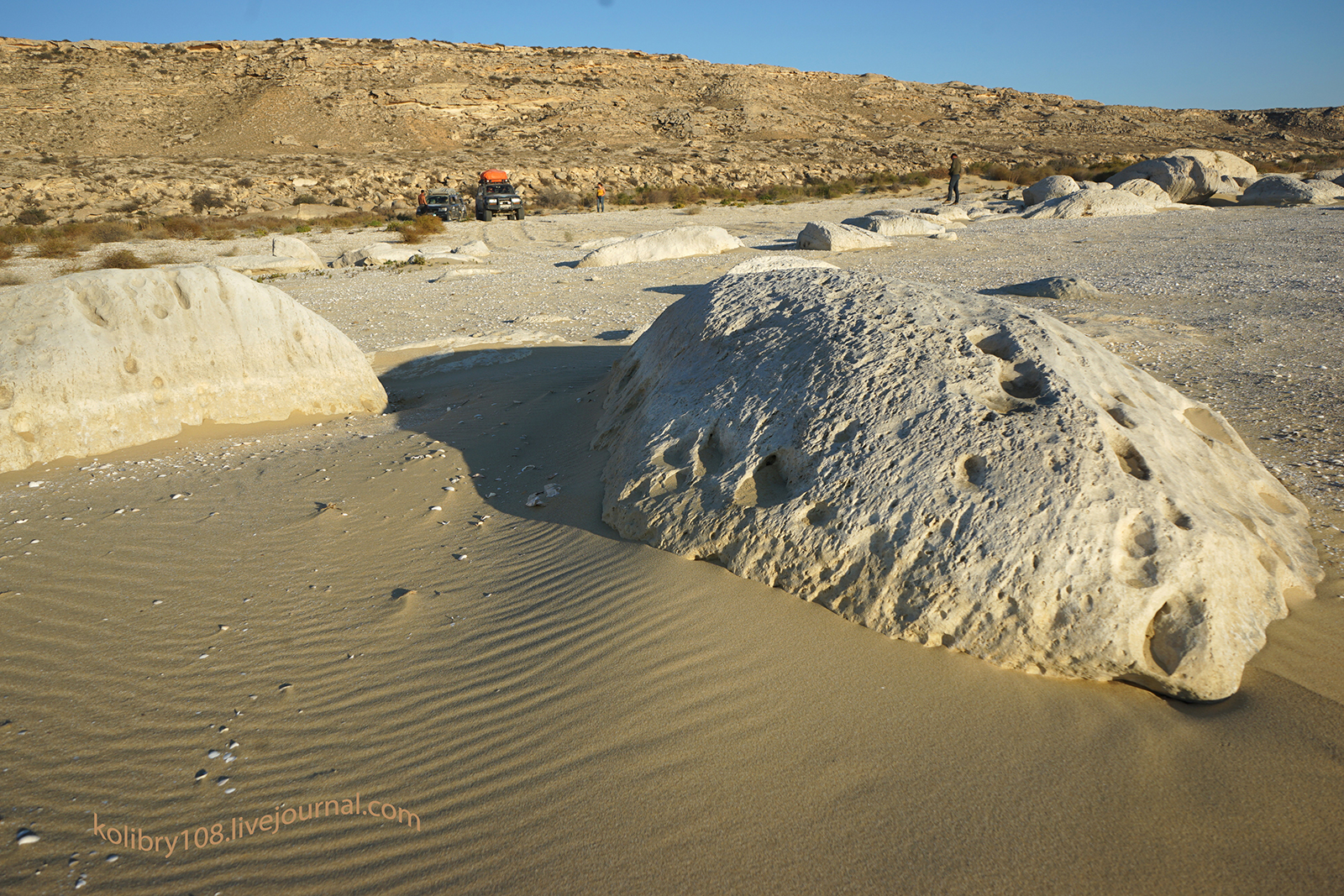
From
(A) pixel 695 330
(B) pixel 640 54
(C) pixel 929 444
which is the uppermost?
(B) pixel 640 54

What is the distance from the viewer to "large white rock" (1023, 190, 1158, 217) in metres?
19.1

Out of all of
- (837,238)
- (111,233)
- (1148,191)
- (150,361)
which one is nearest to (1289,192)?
(1148,191)

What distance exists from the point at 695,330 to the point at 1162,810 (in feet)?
10.8

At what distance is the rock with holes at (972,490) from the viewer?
2.78 metres

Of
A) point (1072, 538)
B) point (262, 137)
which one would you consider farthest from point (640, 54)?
point (1072, 538)

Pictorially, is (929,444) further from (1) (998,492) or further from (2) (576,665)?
(2) (576,665)

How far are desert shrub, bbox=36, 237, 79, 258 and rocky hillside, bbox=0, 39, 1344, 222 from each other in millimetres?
9614

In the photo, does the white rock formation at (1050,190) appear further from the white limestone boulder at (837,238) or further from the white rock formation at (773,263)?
the white rock formation at (773,263)

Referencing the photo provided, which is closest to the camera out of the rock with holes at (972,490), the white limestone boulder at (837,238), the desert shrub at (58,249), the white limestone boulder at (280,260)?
the rock with holes at (972,490)

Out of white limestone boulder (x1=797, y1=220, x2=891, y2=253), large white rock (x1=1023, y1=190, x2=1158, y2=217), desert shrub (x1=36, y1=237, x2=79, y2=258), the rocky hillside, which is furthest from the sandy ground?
the rocky hillside

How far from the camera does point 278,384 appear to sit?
644 centimetres

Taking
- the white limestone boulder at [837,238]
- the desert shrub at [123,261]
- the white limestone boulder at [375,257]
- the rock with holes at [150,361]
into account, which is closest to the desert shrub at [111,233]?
the desert shrub at [123,261]

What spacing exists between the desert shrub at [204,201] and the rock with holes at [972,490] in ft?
104

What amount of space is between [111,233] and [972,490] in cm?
2569
